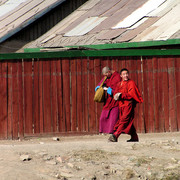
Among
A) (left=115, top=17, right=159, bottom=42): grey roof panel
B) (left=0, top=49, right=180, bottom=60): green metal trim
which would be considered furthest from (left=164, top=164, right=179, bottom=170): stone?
(left=115, top=17, right=159, bottom=42): grey roof panel

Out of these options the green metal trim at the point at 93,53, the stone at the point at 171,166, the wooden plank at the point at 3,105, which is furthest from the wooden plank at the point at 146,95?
the stone at the point at 171,166

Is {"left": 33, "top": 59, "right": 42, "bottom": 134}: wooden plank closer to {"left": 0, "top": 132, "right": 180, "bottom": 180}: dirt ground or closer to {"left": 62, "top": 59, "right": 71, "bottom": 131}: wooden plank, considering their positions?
{"left": 62, "top": 59, "right": 71, "bottom": 131}: wooden plank

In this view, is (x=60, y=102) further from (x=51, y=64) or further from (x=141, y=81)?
(x=141, y=81)

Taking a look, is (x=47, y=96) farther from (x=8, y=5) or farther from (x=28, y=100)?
(x=8, y=5)

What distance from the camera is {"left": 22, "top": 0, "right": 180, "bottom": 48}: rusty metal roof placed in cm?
1440

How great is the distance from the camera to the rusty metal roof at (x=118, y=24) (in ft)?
47.2

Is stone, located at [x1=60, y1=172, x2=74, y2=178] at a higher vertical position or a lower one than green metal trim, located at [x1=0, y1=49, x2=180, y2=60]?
lower

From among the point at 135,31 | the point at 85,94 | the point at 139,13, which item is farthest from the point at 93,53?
the point at 139,13

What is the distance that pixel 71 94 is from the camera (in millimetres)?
12141

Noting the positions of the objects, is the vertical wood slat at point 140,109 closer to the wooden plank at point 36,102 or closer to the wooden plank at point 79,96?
the wooden plank at point 79,96

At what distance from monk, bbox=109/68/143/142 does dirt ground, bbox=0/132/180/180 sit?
4.67 feet

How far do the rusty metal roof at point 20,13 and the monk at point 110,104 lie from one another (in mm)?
8123

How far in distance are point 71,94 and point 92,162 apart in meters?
5.13

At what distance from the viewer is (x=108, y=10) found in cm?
1783
